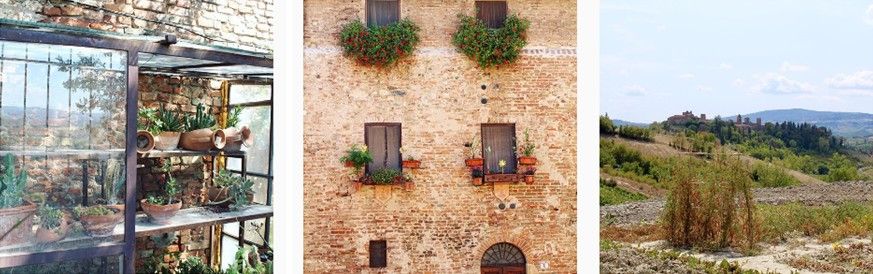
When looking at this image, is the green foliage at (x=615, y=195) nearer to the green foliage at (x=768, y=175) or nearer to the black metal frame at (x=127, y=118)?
the green foliage at (x=768, y=175)

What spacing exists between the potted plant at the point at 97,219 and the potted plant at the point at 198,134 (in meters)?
1.13

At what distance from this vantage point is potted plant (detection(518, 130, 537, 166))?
5.74 metres

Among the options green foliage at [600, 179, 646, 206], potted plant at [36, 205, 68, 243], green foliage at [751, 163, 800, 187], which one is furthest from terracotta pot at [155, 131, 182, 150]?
green foliage at [751, 163, 800, 187]

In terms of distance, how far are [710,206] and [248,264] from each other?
4.74 meters

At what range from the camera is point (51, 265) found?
4.86 m

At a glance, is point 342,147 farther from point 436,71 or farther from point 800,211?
point 800,211

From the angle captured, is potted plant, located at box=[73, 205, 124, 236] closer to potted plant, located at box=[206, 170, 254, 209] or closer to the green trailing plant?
potted plant, located at box=[206, 170, 254, 209]

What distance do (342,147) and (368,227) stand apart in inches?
28.1

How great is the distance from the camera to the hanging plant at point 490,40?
222 inches

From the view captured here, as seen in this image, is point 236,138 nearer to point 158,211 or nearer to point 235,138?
point 235,138

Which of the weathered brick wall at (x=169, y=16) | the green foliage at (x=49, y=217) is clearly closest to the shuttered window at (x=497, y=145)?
the weathered brick wall at (x=169, y=16)

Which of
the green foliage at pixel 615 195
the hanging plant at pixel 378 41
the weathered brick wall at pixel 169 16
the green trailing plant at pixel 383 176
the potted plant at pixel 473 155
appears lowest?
the green foliage at pixel 615 195

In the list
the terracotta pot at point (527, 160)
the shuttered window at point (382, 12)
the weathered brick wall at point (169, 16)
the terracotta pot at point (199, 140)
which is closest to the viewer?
the weathered brick wall at point (169, 16)

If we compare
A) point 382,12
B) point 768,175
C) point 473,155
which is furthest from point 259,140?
point 768,175
